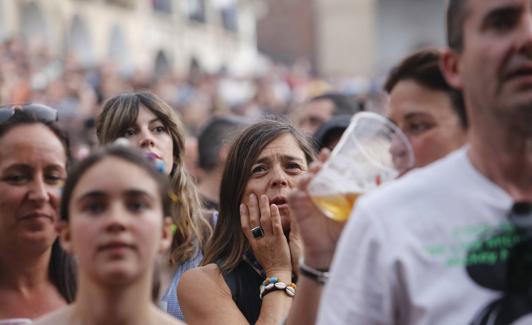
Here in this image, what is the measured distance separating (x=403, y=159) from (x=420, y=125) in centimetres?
31

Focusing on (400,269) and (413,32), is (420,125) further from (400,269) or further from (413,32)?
(413,32)

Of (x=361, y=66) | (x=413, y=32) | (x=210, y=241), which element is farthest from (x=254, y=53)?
(x=210, y=241)

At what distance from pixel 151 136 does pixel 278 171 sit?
83 cm

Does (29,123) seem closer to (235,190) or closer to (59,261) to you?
(59,261)

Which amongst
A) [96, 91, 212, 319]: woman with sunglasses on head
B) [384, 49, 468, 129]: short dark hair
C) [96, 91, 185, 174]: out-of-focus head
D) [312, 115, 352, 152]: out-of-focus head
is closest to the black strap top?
[96, 91, 212, 319]: woman with sunglasses on head

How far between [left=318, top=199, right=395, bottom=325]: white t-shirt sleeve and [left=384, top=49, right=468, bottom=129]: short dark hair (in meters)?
0.82

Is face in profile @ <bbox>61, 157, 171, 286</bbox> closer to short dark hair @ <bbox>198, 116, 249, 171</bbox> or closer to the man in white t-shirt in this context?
the man in white t-shirt

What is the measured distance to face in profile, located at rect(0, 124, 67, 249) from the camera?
3.84 m

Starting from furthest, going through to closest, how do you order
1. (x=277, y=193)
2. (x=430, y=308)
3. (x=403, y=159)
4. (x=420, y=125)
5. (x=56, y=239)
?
(x=277, y=193)
(x=56, y=239)
(x=420, y=125)
(x=403, y=159)
(x=430, y=308)

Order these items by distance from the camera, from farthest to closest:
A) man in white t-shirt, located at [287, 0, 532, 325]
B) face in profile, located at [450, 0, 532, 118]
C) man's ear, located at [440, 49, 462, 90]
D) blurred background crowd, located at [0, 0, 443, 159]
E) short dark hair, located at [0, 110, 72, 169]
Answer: blurred background crowd, located at [0, 0, 443, 159], short dark hair, located at [0, 110, 72, 169], man's ear, located at [440, 49, 462, 90], face in profile, located at [450, 0, 532, 118], man in white t-shirt, located at [287, 0, 532, 325]

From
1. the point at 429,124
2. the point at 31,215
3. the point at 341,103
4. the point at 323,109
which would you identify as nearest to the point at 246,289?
the point at 31,215

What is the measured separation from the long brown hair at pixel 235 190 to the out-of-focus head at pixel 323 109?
3.53m

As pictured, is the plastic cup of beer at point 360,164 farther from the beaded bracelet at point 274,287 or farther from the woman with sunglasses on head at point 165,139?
the woman with sunglasses on head at point 165,139

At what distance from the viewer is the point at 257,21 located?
181ft
